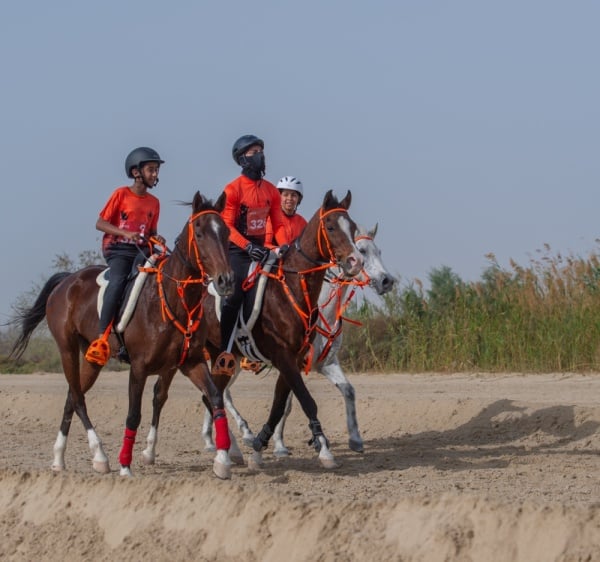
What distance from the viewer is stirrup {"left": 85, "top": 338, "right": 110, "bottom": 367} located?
11.6 m

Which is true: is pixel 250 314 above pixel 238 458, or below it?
above

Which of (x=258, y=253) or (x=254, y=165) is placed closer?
(x=258, y=253)

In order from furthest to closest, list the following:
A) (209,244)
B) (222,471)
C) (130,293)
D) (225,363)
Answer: (225,363) → (130,293) → (222,471) → (209,244)

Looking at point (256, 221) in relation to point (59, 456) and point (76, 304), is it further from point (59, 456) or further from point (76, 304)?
point (59, 456)

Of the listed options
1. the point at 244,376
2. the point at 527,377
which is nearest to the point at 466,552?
the point at 527,377

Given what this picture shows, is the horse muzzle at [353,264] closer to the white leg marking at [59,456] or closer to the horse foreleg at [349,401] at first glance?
the horse foreleg at [349,401]

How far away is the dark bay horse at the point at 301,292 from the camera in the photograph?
466 inches

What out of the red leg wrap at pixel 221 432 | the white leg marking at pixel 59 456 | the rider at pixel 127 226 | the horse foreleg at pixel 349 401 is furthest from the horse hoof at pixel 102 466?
the horse foreleg at pixel 349 401

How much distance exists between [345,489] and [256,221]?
3.84 metres

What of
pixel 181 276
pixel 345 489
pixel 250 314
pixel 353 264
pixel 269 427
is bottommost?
pixel 345 489

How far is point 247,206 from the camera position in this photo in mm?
12938

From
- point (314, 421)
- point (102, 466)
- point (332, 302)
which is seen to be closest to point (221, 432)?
point (314, 421)

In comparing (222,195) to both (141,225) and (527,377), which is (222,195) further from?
(527,377)

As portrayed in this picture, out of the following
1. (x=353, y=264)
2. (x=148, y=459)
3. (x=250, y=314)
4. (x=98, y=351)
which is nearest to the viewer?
(x=98, y=351)
